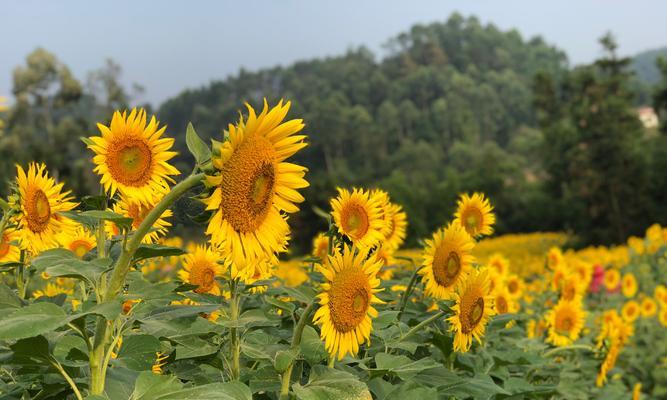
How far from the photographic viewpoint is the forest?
823 inches

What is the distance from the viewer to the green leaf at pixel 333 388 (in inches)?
46.5

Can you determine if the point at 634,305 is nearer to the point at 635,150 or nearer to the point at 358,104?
the point at 635,150

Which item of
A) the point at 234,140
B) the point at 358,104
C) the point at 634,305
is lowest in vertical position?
the point at 634,305

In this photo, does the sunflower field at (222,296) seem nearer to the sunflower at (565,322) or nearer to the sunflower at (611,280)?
the sunflower at (565,322)

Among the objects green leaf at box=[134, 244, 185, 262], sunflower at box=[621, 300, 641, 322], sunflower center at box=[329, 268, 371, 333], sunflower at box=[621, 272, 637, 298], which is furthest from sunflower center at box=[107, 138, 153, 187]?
sunflower at box=[621, 272, 637, 298]

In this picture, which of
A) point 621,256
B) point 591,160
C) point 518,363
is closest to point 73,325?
point 518,363

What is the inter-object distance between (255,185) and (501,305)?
1869mm

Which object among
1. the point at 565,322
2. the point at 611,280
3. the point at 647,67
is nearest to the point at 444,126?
the point at 611,280

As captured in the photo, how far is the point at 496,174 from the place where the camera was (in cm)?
3772

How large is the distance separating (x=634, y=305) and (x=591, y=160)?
1581 cm

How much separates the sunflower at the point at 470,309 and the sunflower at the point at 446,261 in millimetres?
186

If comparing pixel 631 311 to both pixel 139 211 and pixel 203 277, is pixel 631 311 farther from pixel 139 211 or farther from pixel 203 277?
pixel 139 211

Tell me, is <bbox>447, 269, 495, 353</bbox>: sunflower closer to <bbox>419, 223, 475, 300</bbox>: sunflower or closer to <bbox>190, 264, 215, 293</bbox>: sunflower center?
<bbox>419, 223, 475, 300</bbox>: sunflower

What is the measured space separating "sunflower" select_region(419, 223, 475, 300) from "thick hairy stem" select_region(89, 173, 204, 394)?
41.1 inches
